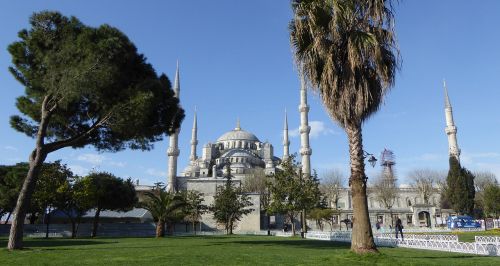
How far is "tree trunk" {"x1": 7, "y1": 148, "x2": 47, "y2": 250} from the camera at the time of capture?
16.0 metres

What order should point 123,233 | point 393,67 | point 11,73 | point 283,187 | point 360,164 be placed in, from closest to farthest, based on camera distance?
point 360,164 < point 393,67 < point 11,73 < point 283,187 < point 123,233

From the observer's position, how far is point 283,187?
32.7 m

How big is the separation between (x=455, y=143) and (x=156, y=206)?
50.8 m

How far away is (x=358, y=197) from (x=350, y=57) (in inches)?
171

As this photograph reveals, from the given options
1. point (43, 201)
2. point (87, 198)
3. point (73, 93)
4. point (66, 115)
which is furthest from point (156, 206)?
point (73, 93)

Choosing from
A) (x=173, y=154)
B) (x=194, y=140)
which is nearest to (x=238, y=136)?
(x=194, y=140)

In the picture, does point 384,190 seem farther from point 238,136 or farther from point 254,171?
point 238,136

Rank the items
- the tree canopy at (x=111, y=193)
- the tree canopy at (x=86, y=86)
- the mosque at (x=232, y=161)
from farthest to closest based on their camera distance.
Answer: the mosque at (x=232, y=161)
the tree canopy at (x=111, y=193)
the tree canopy at (x=86, y=86)

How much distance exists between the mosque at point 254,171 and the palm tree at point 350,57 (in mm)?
35614

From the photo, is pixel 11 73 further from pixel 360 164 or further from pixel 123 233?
pixel 123 233

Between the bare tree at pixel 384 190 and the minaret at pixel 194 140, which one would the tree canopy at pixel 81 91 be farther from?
the minaret at pixel 194 140

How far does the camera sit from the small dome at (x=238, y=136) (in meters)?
108

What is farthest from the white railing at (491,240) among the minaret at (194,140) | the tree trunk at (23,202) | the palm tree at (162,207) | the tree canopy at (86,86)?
the minaret at (194,140)

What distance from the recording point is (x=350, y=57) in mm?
12852
